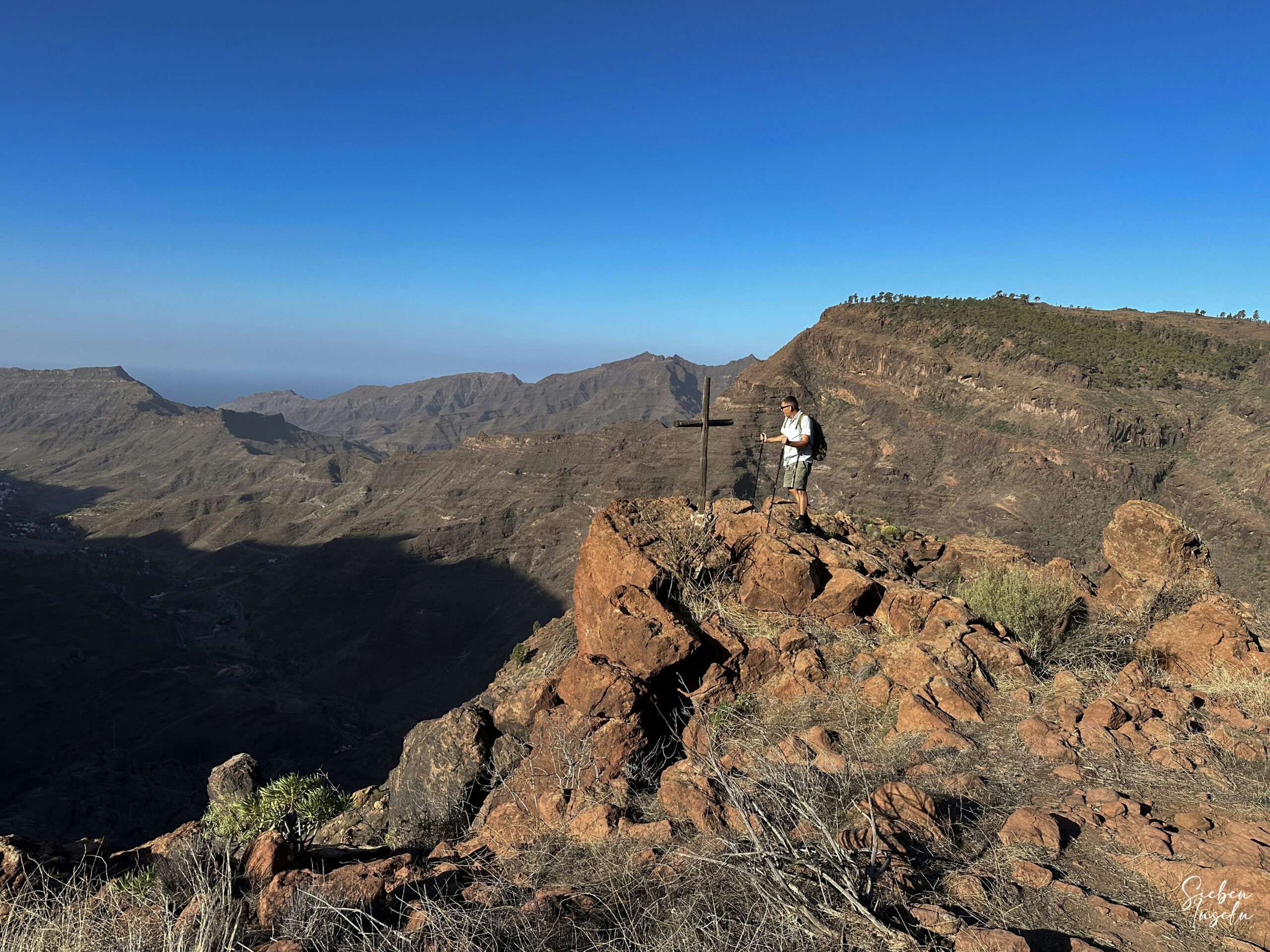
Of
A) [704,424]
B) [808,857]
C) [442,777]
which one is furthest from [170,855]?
[704,424]

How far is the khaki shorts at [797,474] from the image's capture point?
8.66m

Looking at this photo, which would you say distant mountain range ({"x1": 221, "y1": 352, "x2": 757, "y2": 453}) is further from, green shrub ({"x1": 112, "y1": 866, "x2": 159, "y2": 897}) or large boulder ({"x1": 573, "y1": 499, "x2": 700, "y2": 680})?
green shrub ({"x1": 112, "y1": 866, "x2": 159, "y2": 897})

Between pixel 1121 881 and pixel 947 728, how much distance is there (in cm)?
193

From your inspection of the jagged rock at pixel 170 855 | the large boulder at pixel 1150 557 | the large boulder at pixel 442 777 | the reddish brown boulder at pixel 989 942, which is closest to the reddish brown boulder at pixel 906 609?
the large boulder at pixel 1150 557

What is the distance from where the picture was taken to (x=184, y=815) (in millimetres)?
30047

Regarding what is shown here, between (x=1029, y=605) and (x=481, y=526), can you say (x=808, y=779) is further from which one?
(x=481, y=526)

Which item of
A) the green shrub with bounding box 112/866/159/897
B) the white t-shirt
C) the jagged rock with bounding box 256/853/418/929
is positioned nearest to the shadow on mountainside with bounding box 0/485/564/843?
the green shrub with bounding box 112/866/159/897

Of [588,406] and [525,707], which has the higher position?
[588,406]

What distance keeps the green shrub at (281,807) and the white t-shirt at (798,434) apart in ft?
23.7

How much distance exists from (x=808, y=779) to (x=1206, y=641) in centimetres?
530

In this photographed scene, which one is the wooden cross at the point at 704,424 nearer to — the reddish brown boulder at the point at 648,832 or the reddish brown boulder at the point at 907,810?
the reddish brown boulder at the point at 648,832

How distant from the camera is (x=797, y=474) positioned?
8719mm

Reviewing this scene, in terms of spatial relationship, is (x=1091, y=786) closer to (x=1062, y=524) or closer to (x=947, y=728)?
(x=947, y=728)

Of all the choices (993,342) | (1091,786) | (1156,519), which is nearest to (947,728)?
(1091,786)
